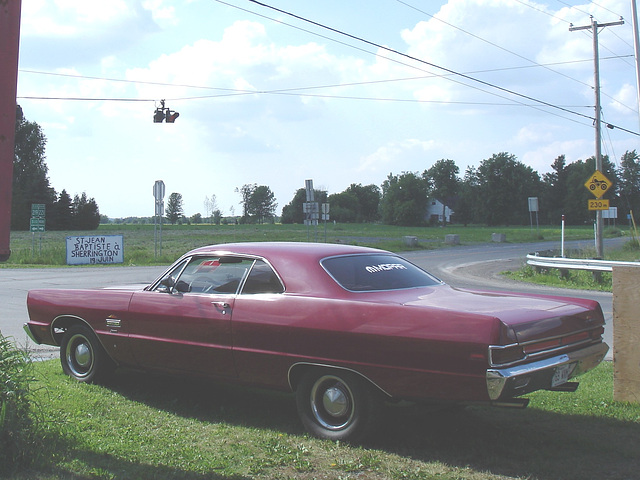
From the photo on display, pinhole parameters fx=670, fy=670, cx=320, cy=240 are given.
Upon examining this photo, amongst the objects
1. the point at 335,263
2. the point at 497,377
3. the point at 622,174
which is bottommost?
the point at 497,377

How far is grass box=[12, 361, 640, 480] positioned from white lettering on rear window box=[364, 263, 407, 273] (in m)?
1.10

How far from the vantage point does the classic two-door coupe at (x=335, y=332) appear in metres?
4.23

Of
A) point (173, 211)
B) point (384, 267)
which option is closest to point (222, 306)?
point (384, 267)

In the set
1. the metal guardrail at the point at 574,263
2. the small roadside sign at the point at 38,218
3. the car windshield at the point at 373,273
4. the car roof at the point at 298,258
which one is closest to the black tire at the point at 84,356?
the car roof at the point at 298,258

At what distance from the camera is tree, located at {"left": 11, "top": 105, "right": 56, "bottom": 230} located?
82.7 metres

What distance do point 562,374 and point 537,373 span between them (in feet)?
1.23

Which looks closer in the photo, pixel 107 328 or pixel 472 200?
pixel 107 328

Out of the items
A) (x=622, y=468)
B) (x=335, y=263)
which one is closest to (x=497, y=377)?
(x=622, y=468)

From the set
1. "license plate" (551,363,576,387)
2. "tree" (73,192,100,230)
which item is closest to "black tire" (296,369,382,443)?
"license plate" (551,363,576,387)

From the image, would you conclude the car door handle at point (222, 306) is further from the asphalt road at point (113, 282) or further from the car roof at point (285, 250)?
the asphalt road at point (113, 282)

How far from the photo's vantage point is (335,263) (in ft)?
17.2

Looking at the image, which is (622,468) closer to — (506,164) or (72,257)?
(72,257)

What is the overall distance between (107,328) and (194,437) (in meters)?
1.75

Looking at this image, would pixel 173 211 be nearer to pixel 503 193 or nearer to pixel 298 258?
pixel 503 193
